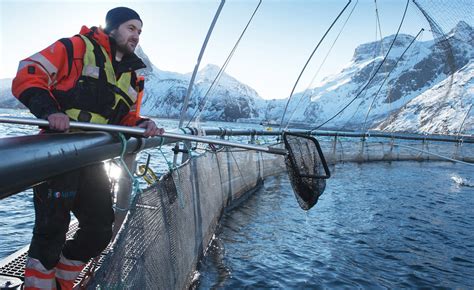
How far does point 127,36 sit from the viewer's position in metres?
2.74

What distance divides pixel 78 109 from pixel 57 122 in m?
0.69

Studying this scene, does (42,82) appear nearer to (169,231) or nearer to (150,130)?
(150,130)

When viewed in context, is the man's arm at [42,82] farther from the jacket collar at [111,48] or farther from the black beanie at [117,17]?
the black beanie at [117,17]

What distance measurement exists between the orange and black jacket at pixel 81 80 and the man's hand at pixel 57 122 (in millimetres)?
168

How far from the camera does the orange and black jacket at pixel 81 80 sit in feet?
6.92

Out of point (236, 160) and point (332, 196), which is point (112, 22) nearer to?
point (236, 160)

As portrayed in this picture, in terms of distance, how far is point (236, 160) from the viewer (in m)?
7.81

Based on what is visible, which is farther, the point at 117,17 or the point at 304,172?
the point at 304,172

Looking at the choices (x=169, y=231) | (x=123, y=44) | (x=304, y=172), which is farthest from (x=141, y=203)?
(x=304, y=172)

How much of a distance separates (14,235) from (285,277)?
4.82 meters

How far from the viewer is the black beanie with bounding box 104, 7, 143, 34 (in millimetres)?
2764

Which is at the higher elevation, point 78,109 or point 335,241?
point 78,109

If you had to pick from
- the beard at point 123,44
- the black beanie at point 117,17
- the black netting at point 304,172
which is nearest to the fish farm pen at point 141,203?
the beard at point 123,44

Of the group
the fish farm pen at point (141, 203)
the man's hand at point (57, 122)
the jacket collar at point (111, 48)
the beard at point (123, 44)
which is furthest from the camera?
the beard at point (123, 44)
